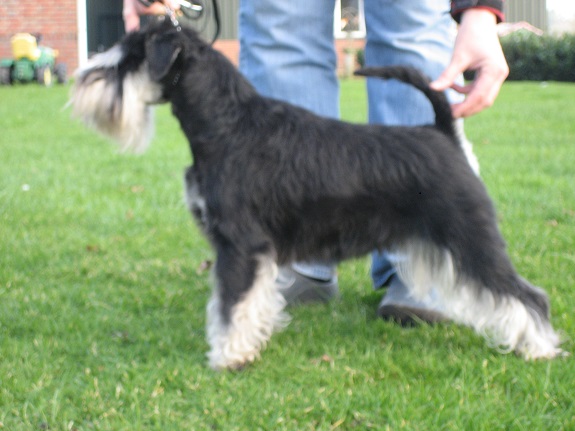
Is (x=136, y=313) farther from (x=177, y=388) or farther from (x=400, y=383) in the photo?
(x=400, y=383)

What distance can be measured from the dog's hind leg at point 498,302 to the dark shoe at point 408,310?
366mm

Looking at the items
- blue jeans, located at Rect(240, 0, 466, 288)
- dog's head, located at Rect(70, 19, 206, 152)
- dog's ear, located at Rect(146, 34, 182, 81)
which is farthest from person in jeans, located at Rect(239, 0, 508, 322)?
dog's ear, located at Rect(146, 34, 182, 81)

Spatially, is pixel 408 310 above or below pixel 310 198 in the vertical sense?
below

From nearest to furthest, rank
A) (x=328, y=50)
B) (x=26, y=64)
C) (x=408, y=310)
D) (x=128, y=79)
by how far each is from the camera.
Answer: (x=128, y=79)
(x=408, y=310)
(x=328, y=50)
(x=26, y=64)

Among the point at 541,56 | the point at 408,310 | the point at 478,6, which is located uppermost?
the point at 478,6

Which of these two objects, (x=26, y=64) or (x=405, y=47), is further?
(x=26, y=64)

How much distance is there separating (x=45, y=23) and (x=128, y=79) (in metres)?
17.6

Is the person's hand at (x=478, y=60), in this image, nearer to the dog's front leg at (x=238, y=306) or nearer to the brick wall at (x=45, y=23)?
the dog's front leg at (x=238, y=306)

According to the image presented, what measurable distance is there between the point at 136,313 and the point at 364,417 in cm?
153

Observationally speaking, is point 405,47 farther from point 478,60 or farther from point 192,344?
point 192,344

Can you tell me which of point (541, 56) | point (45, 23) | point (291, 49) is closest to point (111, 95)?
point (291, 49)

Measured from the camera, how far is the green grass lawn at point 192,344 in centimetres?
262

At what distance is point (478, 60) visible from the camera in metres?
3.03

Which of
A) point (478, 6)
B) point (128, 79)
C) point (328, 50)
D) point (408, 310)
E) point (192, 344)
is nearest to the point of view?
point (478, 6)
